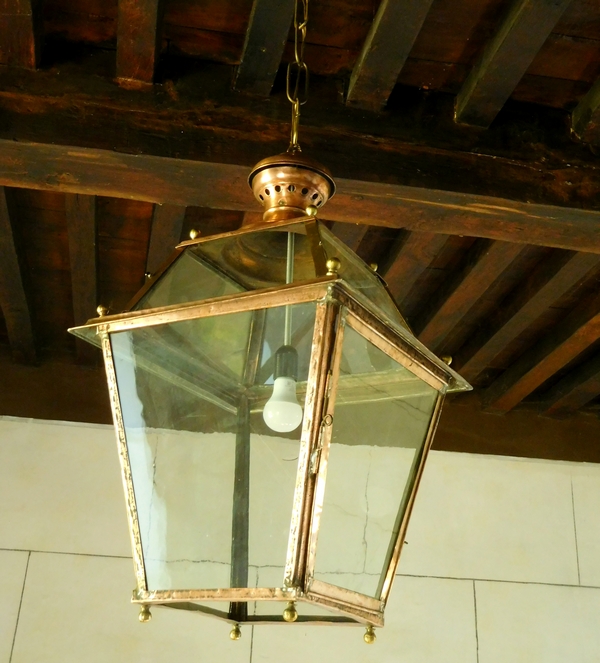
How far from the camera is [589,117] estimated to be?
1.72m

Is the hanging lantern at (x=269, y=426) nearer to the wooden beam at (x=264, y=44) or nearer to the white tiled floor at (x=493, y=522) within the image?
the wooden beam at (x=264, y=44)

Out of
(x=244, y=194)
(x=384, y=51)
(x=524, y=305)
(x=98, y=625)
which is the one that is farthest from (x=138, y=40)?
(x=98, y=625)

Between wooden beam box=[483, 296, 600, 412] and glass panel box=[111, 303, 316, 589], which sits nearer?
glass panel box=[111, 303, 316, 589]

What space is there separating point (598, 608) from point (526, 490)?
49 centimetres

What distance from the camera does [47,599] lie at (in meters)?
2.57

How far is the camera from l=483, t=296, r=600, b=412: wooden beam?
2.52 m

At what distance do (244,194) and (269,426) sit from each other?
822mm

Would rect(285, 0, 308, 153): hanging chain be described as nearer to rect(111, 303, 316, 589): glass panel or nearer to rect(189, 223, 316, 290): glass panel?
rect(189, 223, 316, 290): glass panel

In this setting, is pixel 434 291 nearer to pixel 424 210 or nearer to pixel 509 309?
pixel 509 309

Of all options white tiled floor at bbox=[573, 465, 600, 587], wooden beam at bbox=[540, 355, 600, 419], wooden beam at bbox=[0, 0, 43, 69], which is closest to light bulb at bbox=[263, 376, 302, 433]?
wooden beam at bbox=[0, 0, 43, 69]

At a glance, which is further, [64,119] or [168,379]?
[64,119]

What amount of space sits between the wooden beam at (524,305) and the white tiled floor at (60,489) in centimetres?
138

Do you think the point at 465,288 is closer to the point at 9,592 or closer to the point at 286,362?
the point at 286,362

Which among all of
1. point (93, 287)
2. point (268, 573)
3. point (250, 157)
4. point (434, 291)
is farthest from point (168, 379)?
point (434, 291)
